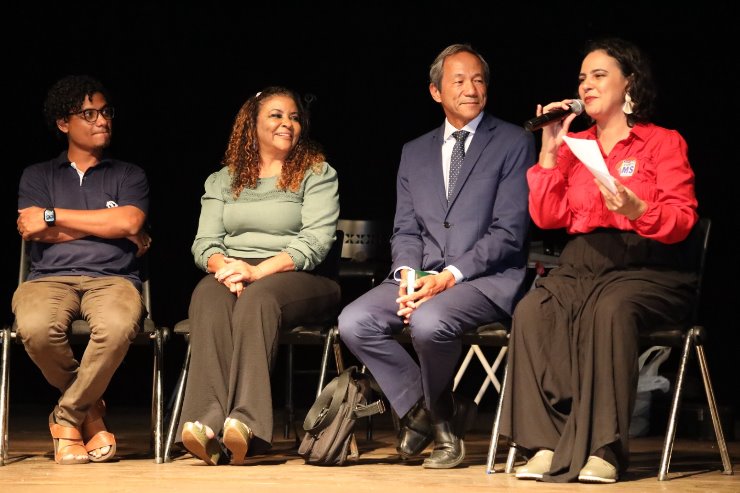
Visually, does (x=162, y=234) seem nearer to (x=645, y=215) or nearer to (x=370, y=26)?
(x=370, y=26)

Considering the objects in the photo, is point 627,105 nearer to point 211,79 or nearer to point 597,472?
point 597,472

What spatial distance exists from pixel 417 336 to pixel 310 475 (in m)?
0.56

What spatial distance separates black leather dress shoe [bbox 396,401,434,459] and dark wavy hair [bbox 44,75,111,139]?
5.87 ft

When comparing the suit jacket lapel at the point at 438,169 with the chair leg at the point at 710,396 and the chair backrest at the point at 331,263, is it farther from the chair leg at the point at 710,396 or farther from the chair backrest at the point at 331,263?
the chair leg at the point at 710,396

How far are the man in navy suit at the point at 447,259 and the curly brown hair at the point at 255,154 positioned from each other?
14.8 inches

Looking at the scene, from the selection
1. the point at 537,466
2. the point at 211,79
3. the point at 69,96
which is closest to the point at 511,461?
the point at 537,466

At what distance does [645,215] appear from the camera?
3611mm

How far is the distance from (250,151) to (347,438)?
123 cm

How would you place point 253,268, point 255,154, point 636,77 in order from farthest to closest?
point 255,154 < point 253,268 < point 636,77

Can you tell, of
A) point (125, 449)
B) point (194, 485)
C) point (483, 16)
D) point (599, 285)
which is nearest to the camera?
point (194, 485)

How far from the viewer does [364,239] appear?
199 inches

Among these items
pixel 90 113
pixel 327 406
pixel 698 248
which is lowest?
pixel 327 406

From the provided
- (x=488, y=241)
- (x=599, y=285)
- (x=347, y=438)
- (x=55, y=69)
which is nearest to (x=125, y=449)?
(x=347, y=438)

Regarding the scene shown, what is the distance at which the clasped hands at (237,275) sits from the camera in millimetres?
4113
